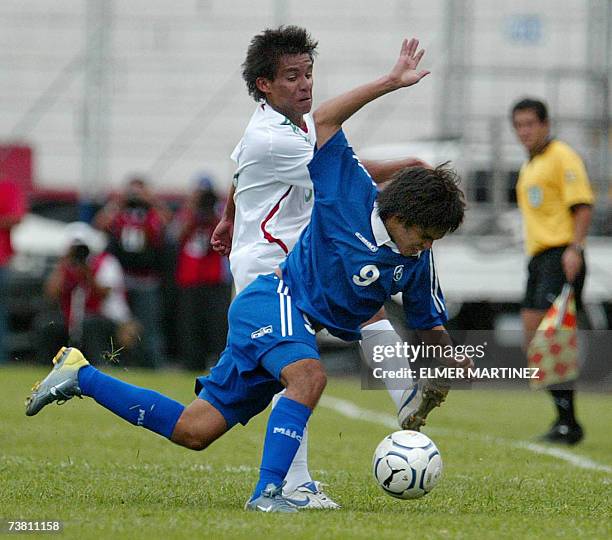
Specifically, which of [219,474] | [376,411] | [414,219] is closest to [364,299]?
[414,219]

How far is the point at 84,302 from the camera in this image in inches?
596

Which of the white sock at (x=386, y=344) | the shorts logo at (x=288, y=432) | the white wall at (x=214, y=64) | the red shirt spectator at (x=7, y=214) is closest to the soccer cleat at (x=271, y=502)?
the shorts logo at (x=288, y=432)

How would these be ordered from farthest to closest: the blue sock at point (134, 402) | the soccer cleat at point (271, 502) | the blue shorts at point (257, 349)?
the blue sock at point (134, 402) < the blue shorts at point (257, 349) < the soccer cleat at point (271, 502)

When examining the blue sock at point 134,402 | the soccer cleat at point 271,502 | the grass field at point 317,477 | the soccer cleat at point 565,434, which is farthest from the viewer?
the soccer cleat at point 565,434

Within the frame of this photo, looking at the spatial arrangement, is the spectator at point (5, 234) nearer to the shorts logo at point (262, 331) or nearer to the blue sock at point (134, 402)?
the blue sock at point (134, 402)

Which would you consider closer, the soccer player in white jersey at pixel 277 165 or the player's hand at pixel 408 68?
the player's hand at pixel 408 68

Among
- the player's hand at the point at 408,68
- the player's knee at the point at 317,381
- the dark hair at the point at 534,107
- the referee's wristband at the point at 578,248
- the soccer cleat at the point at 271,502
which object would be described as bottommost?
the soccer cleat at the point at 271,502

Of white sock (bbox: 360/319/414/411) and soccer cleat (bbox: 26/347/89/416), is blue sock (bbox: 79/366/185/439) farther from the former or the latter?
white sock (bbox: 360/319/414/411)

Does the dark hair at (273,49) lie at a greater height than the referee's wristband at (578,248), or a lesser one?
greater

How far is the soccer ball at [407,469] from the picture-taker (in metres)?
5.65

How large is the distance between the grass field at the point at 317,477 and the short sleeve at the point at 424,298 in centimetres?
81

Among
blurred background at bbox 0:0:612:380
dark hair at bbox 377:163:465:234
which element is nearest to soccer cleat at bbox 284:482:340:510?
dark hair at bbox 377:163:465:234

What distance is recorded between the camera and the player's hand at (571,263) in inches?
374

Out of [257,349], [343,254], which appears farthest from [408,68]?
[257,349]
